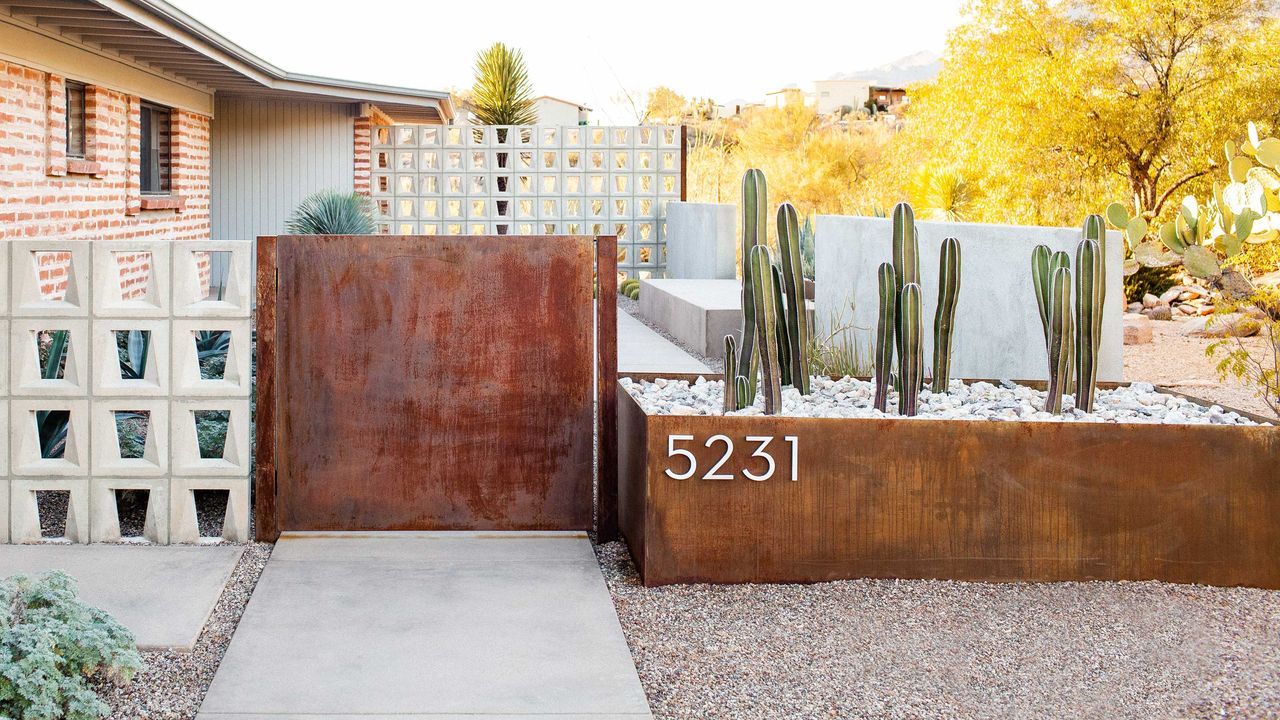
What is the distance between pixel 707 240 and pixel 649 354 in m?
5.62

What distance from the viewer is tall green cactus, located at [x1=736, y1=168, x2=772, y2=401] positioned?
4973 mm

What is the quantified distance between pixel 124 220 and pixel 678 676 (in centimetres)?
904

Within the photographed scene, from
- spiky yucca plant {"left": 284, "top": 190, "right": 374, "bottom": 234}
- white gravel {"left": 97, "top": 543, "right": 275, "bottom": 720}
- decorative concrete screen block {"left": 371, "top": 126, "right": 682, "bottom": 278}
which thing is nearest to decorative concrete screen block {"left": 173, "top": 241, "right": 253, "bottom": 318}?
white gravel {"left": 97, "top": 543, "right": 275, "bottom": 720}

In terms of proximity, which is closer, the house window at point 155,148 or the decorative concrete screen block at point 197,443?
the decorative concrete screen block at point 197,443

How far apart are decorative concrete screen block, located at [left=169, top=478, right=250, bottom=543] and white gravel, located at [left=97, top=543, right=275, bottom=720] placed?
654 mm

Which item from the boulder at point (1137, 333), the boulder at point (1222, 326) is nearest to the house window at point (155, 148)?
the boulder at point (1137, 333)

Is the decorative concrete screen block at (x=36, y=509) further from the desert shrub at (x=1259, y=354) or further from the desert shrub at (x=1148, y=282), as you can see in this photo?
the desert shrub at (x=1148, y=282)

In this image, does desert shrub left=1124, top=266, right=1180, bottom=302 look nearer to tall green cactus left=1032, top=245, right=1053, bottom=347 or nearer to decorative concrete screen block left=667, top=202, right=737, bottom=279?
decorative concrete screen block left=667, top=202, right=737, bottom=279

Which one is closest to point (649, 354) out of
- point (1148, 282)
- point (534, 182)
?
point (534, 182)

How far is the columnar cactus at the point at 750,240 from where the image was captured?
497cm

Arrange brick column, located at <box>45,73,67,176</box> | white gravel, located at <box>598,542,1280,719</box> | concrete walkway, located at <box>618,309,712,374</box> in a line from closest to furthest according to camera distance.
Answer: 1. white gravel, located at <box>598,542,1280,719</box>
2. brick column, located at <box>45,73,67,176</box>
3. concrete walkway, located at <box>618,309,712,374</box>

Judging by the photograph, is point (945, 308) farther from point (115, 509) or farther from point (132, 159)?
point (132, 159)

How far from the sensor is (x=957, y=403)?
521 cm

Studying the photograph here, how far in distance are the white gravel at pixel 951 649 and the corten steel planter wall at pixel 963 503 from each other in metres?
0.08
